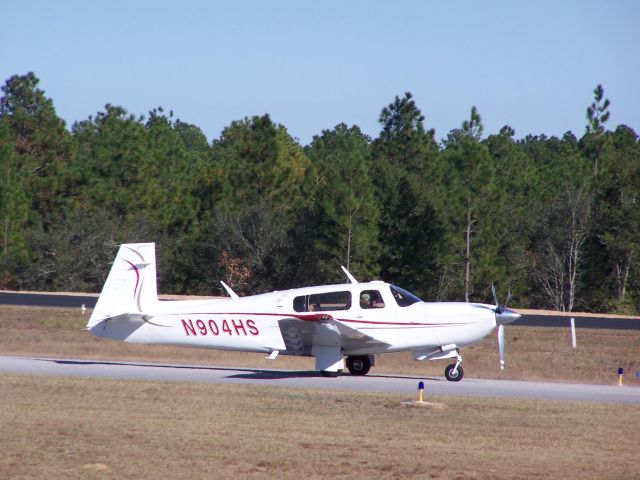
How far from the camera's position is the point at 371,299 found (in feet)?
68.8

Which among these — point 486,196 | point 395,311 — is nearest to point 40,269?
point 486,196

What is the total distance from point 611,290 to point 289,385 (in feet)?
119

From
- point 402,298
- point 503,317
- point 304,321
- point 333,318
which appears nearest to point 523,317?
point 503,317

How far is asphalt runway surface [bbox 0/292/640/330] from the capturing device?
33625 mm

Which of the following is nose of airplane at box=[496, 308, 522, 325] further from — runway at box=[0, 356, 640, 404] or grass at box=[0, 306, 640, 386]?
grass at box=[0, 306, 640, 386]

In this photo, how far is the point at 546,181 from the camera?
6894 cm

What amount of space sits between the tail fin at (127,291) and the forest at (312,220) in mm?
24215

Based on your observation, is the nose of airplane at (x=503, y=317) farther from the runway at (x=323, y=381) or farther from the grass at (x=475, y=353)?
the grass at (x=475, y=353)

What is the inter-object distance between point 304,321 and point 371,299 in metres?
1.61

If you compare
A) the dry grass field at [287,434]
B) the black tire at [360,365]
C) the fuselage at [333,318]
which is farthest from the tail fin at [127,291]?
the black tire at [360,365]

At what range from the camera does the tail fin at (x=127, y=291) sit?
69.8ft

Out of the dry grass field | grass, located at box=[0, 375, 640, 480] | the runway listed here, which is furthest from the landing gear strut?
grass, located at box=[0, 375, 640, 480]

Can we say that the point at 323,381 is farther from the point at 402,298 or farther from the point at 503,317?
the point at 503,317

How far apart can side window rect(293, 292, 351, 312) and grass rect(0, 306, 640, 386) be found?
13.5 ft
